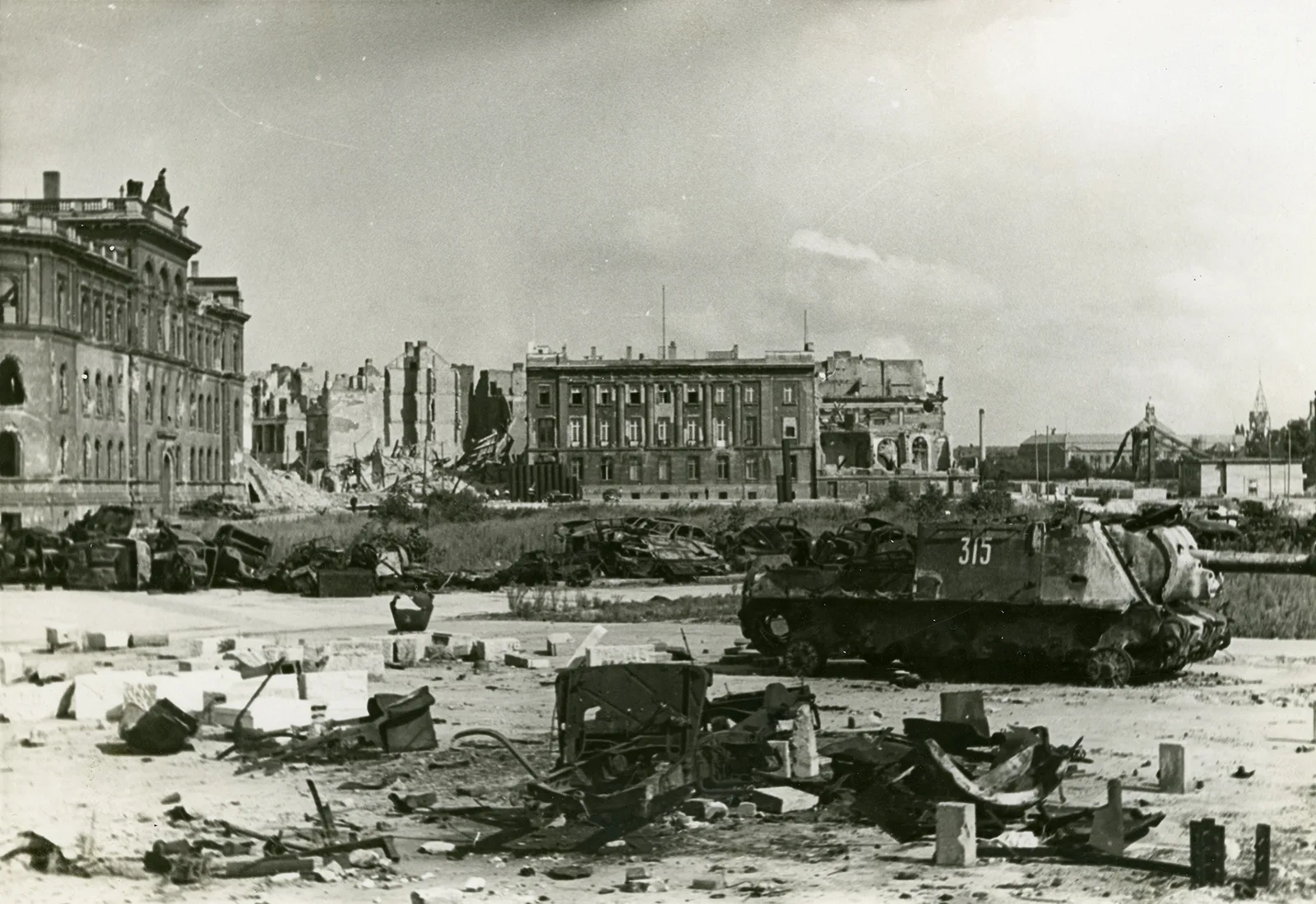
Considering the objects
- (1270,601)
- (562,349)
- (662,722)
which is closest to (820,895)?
(662,722)

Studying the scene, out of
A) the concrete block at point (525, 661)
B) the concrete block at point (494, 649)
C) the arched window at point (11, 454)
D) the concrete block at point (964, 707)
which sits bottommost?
the concrete block at point (525, 661)

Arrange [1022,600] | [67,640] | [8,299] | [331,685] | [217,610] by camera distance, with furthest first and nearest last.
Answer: [8,299] < [217,610] < [67,640] < [1022,600] < [331,685]

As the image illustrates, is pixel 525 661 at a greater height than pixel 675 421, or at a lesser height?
lesser

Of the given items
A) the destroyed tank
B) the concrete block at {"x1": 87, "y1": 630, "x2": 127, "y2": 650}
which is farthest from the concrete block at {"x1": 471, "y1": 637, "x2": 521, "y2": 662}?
the concrete block at {"x1": 87, "y1": 630, "x2": 127, "y2": 650}

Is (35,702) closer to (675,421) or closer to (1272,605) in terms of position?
(1272,605)

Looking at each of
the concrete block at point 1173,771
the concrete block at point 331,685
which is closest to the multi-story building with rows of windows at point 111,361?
the concrete block at point 331,685

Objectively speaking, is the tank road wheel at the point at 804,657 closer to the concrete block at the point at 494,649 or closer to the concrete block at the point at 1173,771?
the concrete block at the point at 494,649

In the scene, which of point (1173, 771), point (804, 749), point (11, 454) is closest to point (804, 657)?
point (804, 749)

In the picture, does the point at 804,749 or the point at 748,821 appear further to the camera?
the point at 804,749
